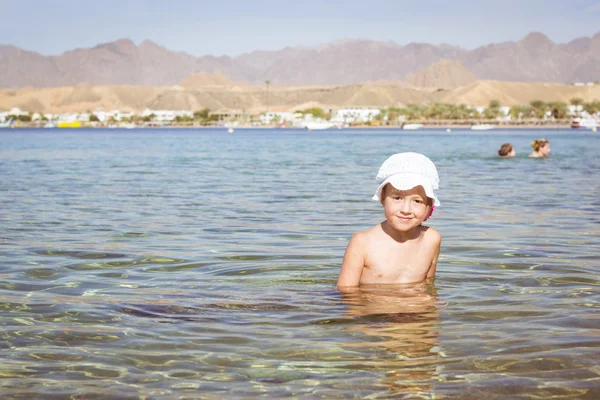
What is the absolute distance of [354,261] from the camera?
286 inches

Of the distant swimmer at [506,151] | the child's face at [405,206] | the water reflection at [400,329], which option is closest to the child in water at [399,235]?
the child's face at [405,206]

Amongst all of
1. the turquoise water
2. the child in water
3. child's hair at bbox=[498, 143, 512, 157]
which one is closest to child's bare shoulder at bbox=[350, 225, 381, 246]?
the child in water

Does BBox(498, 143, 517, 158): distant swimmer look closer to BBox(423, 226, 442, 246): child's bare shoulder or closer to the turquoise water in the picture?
the turquoise water

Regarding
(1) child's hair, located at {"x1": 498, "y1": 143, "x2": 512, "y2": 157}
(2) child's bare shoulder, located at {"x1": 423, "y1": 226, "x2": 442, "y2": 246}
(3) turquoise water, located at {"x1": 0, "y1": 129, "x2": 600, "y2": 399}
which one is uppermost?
(1) child's hair, located at {"x1": 498, "y1": 143, "x2": 512, "y2": 157}

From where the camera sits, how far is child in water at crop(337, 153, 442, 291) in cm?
645

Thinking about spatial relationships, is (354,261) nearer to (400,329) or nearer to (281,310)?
(281,310)

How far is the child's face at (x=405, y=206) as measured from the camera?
661 centimetres

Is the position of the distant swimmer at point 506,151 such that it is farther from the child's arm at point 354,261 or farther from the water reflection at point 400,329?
the child's arm at point 354,261

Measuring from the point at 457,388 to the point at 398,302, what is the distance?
2.34 metres

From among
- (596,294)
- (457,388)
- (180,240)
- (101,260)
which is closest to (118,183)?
(180,240)

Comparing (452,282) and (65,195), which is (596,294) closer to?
(452,282)

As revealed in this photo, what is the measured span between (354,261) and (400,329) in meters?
1.00

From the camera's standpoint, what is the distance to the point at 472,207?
17.5 metres

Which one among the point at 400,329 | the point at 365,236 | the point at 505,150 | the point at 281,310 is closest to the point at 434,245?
the point at 365,236
